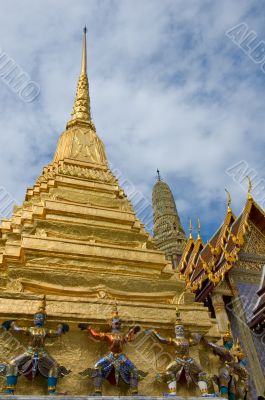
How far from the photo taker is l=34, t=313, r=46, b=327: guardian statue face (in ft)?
16.0

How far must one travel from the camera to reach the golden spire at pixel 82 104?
1224 cm

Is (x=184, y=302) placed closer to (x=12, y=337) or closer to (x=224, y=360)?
(x=224, y=360)

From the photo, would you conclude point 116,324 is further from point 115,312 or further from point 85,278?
point 85,278

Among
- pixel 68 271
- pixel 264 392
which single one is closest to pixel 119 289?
pixel 68 271

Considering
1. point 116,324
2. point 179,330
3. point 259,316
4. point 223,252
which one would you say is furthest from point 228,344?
point 223,252

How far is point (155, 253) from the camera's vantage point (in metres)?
7.01

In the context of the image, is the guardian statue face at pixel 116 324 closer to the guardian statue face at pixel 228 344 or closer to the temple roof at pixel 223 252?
the guardian statue face at pixel 228 344

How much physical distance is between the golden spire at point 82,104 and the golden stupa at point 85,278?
355 cm

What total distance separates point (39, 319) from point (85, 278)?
129 cm

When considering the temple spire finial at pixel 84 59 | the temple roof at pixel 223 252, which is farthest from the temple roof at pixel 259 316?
the temple spire finial at pixel 84 59

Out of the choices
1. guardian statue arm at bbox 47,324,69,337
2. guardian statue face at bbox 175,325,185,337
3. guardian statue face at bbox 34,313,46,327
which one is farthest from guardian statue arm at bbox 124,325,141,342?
guardian statue face at bbox 34,313,46,327

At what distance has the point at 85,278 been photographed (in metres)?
6.09

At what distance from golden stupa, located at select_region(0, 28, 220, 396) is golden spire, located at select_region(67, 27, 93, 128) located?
11.7 ft

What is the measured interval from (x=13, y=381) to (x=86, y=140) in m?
7.53
